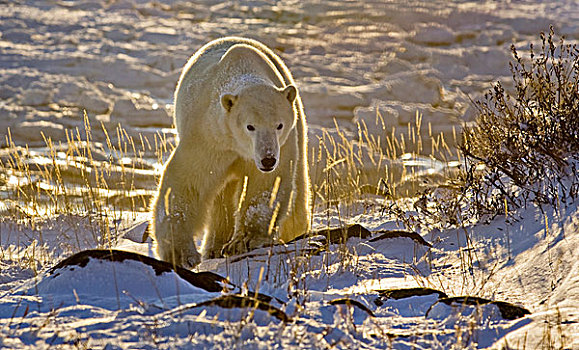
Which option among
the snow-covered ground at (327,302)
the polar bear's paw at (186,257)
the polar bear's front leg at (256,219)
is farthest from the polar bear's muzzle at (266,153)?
the polar bear's paw at (186,257)

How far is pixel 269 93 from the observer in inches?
206

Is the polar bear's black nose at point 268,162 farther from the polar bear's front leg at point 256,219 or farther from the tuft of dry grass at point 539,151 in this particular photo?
the tuft of dry grass at point 539,151

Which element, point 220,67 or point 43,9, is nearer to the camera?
point 220,67

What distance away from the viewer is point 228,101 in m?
5.13

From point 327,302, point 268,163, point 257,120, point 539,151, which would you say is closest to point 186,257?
point 268,163

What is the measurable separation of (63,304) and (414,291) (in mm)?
1704

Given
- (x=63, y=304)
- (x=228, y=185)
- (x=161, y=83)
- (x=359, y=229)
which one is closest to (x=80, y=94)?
(x=161, y=83)

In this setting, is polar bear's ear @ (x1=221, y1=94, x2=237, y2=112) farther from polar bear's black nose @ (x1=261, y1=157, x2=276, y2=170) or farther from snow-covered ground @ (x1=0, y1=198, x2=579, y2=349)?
snow-covered ground @ (x1=0, y1=198, x2=579, y2=349)

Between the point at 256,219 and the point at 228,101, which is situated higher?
the point at 228,101

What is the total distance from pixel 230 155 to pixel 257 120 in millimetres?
449

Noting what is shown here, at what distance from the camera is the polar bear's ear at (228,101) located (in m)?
5.11

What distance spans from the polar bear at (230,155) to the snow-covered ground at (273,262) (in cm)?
33

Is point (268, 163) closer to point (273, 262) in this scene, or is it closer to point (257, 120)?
point (257, 120)

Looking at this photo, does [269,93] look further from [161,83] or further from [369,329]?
[161,83]
